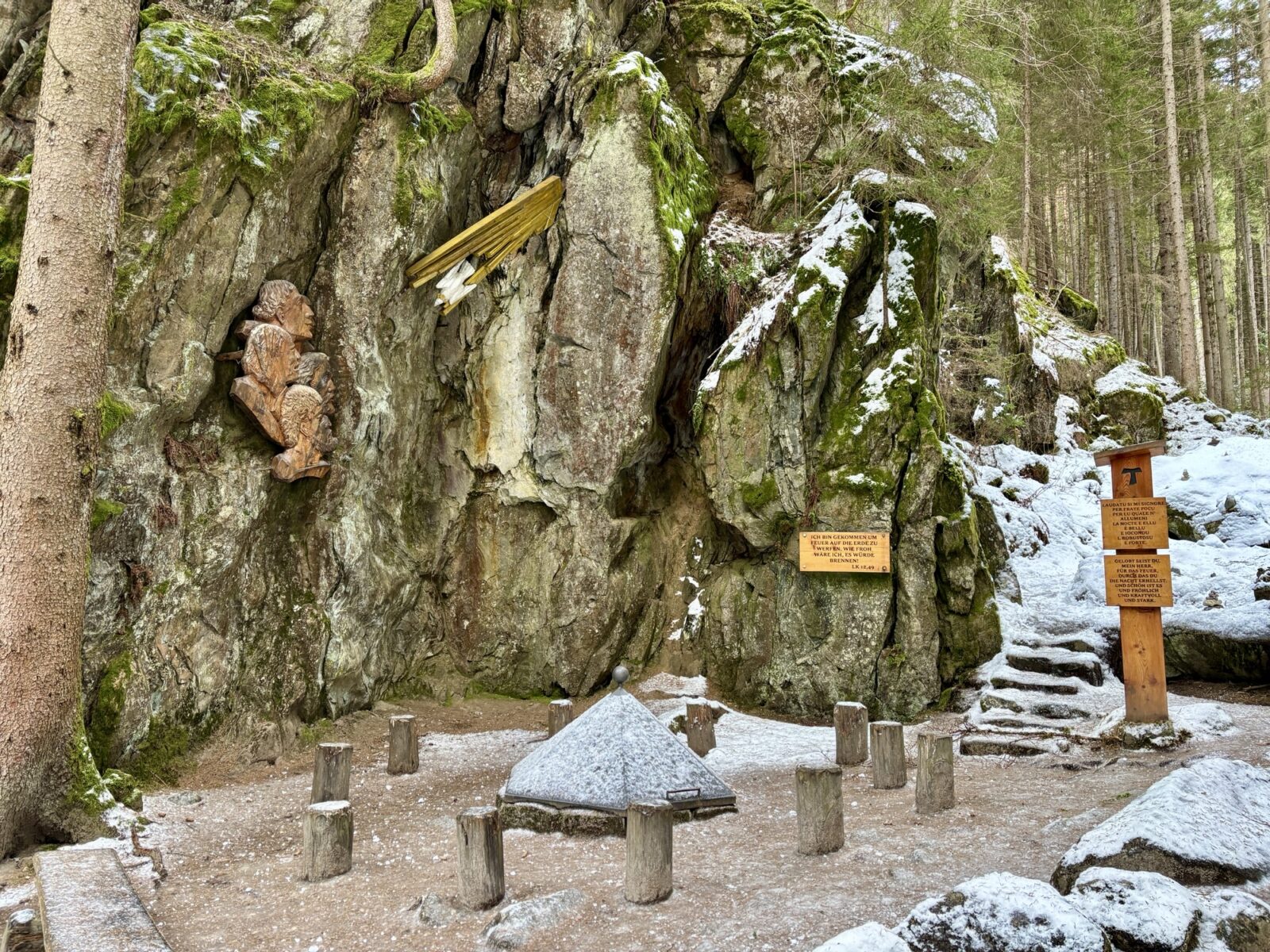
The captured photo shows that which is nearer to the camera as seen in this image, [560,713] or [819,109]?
[560,713]

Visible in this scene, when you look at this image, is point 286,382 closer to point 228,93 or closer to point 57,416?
point 228,93

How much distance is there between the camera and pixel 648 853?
189 inches

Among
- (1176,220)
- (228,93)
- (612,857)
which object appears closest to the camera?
(612,857)

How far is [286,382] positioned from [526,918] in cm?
668

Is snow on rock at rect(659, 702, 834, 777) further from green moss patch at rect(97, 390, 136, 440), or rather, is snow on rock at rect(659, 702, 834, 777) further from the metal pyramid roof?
green moss patch at rect(97, 390, 136, 440)

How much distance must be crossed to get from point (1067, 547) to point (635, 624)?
7.30 metres

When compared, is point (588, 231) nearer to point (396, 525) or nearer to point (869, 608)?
point (396, 525)

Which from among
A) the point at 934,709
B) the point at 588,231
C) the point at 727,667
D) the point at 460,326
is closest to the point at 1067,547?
the point at 934,709

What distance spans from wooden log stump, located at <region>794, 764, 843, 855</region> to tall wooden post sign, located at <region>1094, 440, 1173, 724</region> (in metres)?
4.17

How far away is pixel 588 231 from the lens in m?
11.4

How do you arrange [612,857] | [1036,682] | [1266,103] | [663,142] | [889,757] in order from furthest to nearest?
[1266,103] < [663,142] < [1036,682] < [889,757] < [612,857]

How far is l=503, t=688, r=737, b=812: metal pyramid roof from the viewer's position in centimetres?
604

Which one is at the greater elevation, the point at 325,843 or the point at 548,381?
the point at 548,381

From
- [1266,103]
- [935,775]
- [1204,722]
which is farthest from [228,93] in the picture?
[1266,103]
